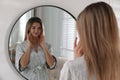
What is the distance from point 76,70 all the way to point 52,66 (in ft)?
2.44

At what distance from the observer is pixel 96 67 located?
1048 mm

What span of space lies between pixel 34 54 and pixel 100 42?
0.81 meters

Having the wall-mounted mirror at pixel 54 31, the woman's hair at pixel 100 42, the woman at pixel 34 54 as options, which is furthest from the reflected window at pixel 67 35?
the woman's hair at pixel 100 42

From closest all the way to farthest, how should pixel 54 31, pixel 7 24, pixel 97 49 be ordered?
pixel 97 49
pixel 7 24
pixel 54 31

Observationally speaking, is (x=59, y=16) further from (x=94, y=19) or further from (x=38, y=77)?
(x=94, y=19)

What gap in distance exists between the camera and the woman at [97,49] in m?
1.05

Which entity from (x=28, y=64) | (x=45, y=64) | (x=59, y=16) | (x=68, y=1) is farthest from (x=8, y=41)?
(x=68, y=1)

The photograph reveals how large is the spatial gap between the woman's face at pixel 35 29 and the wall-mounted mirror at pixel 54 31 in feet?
0.15

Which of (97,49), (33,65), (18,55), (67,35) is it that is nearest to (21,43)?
(18,55)

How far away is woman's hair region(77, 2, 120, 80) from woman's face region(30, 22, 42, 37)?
0.71 metres

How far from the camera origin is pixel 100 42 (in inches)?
41.5

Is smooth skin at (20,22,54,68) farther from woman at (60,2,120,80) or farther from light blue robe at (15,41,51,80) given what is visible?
woman at (60,2,120,80)

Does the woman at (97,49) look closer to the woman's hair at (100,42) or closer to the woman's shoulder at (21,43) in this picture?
the woman's hair at (100,42)

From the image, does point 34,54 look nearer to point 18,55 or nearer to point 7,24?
point 18,55
